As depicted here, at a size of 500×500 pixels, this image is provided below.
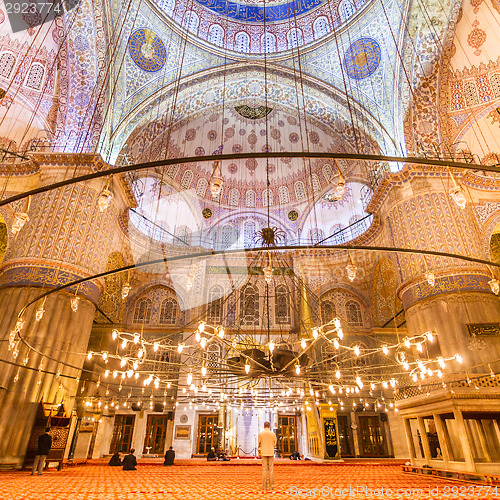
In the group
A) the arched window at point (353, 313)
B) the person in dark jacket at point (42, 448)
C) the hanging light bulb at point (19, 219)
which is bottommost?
the person in dark jacket at point (42, 448)

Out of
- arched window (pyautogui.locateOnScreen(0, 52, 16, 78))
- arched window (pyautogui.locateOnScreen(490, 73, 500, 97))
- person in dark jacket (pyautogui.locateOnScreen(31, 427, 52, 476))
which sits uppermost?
arched window (pyautogui.locateOnScreen(0, 52, 16, 78))

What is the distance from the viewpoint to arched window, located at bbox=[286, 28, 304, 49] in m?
12.2

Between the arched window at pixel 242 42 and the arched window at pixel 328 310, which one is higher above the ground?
the arched window at pixel 242 42

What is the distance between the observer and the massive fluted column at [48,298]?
6836 mm

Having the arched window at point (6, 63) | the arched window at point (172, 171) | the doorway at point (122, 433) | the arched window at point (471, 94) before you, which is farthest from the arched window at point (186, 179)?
the arched window at point (471, 94)

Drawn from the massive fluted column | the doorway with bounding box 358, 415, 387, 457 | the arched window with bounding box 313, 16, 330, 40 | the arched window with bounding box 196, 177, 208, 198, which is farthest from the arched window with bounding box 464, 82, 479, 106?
the doorway with bounding box 358, 415, 387, 457

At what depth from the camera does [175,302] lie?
556 inches

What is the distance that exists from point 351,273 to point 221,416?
9707 millimetres

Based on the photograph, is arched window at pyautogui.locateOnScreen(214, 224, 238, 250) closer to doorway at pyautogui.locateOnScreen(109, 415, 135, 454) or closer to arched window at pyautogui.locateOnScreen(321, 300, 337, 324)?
arched window at pyautogui.locateOnScreen(321, 300, 337, 324)

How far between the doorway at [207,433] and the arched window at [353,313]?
624 cm

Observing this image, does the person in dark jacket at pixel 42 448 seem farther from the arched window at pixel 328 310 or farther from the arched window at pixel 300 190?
the arched window at pixel 300 190

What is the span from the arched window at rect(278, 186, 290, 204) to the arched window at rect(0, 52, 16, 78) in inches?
413

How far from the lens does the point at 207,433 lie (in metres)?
12.9

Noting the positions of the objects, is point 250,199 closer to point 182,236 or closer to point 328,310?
point 182,236
